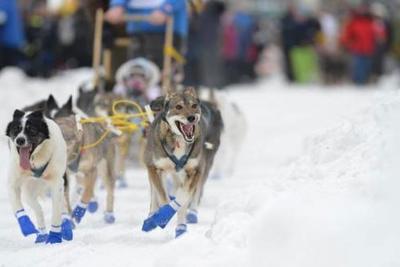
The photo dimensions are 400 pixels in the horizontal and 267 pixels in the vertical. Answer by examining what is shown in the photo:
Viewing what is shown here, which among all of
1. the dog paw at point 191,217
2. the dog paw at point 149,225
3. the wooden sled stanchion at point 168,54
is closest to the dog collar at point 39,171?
the dog paw at point 149,225

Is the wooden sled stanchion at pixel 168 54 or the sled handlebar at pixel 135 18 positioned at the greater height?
the sled handlebar at pixel 135 18

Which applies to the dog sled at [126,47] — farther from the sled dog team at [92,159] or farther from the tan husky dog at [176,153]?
the tan husky dog at [176,153]

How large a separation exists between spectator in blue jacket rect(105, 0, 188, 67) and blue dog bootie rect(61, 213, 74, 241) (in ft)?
14.6

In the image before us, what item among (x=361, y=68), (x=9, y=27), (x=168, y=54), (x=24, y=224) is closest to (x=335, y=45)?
(x=361, y=68)

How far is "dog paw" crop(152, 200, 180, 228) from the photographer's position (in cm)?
743

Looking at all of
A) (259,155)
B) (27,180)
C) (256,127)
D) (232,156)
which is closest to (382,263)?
(27,180)

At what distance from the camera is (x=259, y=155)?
13797 mm

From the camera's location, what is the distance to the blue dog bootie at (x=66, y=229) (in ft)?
23.9

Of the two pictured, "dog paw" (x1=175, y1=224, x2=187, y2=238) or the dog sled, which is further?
the dog sled

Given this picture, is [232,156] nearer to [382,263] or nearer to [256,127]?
[256,127]

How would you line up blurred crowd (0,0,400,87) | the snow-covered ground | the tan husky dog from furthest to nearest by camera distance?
blurred crowd (0,0,400,87) → the tan husky dog → the snow-covered ground

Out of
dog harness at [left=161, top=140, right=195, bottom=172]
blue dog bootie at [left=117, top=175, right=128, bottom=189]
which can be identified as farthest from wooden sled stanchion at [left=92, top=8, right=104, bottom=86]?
dog harness at [left=161, top=140, right=195, bottom=172]

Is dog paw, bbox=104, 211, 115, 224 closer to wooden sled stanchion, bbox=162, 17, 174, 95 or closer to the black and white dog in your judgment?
the black and white dog

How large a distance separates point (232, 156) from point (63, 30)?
30.3 ft
